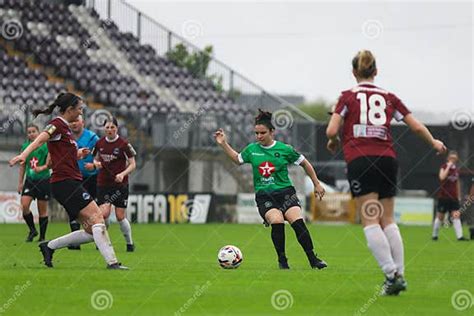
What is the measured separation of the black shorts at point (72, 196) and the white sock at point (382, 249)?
406 cm

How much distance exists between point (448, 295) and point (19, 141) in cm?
2468

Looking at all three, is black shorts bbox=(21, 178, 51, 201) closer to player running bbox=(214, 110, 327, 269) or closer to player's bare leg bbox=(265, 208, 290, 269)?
player running bbox=(214, 110, 327, 269)

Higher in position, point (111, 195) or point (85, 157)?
point (85, 157)

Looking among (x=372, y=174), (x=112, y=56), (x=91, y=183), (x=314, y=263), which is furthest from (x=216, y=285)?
(x=112, y=56)

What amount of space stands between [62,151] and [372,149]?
14.0 feet

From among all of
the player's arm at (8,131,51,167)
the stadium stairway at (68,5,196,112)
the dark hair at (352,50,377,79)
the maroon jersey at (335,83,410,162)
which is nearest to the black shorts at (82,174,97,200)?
the player's arm at (8,131,51,167)

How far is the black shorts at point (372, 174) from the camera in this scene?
994 cm

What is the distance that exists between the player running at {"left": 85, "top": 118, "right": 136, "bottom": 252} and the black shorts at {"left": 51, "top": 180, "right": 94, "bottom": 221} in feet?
15.6

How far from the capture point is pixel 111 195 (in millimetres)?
17969

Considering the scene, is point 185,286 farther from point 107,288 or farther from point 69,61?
point 69,61

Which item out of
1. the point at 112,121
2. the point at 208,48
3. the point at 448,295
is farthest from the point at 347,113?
the point at 208,48

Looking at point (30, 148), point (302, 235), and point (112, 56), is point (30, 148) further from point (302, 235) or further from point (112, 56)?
point (112, 56)

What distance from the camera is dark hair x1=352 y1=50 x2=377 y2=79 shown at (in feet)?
33.3

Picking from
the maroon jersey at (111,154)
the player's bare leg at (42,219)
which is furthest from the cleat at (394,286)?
the player's bare leg at (42,219)
